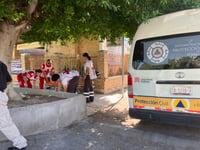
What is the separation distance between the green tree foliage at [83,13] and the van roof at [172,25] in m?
0.21

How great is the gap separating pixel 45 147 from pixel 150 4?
12.2ft

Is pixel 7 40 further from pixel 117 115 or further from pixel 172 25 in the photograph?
pixel 172 25

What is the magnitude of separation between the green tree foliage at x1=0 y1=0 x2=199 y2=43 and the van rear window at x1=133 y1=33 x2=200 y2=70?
0.62m

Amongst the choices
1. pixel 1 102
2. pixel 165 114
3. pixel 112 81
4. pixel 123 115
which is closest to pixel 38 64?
pixel 112 81

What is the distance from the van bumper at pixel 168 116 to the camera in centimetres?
296

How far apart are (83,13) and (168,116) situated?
3025 millimetres

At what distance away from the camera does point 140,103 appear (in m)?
3.54

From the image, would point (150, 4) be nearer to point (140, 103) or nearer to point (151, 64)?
point (151, 64)

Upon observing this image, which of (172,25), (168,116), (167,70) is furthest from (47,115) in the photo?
(172,25)

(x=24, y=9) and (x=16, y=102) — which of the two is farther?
(x=16, y=102)

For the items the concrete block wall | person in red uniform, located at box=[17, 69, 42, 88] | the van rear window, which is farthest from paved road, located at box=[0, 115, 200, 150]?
person in red uniform, located at box=[17, 69, 42, 88]

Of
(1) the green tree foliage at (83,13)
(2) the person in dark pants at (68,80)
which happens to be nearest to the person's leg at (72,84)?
(2) the person in dark pants at (68,80)

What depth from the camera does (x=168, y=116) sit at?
3170mm

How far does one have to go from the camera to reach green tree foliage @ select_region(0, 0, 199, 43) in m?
3.49
